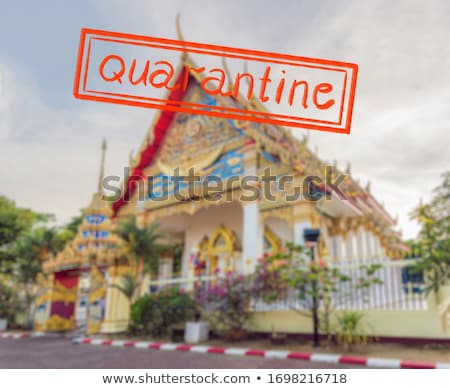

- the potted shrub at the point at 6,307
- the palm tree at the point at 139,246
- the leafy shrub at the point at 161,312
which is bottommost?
the potted shrub at the point at 6,307

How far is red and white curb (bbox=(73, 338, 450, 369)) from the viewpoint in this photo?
14.3 ft

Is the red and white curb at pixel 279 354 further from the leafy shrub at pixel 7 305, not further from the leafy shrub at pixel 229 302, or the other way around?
the leafy shrub at pixel 7 305

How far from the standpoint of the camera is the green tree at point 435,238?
17.8ft

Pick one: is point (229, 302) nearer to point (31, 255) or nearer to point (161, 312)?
point (161, 312)

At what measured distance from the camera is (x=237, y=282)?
708 centimetres

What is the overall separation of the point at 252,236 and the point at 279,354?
11.7 ft

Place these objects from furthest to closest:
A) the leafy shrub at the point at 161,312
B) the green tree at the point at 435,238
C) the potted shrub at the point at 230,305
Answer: the leafy shrub at the point at 161,312 < the potted shrub at the point at 230,305 < the green tree at the point at 435,238

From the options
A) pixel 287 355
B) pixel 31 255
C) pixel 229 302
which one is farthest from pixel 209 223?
pixel 287 355

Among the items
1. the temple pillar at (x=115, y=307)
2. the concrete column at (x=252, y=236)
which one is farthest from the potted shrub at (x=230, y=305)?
the temple pillar at (x=115, y=307)

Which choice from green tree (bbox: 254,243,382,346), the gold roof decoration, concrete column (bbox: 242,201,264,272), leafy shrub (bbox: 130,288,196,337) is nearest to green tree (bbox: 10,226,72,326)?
the gold roof decoration

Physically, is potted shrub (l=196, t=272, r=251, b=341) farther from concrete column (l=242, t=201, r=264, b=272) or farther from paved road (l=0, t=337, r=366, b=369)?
paved road (l=0, t=337, r=366, b=369)

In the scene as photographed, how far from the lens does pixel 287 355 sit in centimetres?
526

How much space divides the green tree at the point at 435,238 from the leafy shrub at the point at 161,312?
4.08m

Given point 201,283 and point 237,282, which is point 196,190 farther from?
point 237,282
